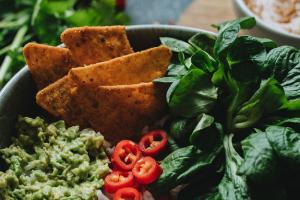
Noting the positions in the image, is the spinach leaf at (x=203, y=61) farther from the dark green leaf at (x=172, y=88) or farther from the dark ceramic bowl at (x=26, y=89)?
the dark ceramic bowl at (x=26, y=89)

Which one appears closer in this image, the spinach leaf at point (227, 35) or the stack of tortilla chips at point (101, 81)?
the spinach leaf at point (227, 35)

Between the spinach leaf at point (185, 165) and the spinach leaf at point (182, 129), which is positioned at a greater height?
the spinach leaf at point (182, 129)

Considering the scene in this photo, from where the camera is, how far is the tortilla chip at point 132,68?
171 cm

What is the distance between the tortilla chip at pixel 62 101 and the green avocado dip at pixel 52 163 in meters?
0.05

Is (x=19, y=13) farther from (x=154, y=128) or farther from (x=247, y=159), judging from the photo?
(x=247, y=159)

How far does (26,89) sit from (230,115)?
71 cm

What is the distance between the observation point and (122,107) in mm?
1756

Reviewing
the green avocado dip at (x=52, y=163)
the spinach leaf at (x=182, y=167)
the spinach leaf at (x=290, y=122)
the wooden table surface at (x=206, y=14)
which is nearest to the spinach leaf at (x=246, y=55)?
the spinach leaf at (x=290, y=122)

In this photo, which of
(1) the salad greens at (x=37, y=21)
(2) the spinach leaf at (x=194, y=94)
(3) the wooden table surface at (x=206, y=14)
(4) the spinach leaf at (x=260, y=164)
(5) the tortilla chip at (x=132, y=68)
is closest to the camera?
(4) the spinach leaf at (x=260, y=164)

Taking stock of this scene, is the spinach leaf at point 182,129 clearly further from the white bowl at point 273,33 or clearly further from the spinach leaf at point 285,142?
the white bowl at point 273,33

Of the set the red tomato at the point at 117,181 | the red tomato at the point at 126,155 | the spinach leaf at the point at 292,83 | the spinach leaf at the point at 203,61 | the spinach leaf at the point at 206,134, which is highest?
the spinach leaf at the point at 203,61

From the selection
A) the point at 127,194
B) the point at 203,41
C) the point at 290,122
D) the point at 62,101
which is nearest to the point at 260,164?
the point at 290,122

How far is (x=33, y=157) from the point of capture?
1.67m

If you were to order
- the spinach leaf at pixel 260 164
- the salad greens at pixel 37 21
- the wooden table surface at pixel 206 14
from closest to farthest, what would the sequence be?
the spinach leaf at pixel 260 164 → the salad greens at pixel 37 21 → the wooden table surface at pixel 206 14
